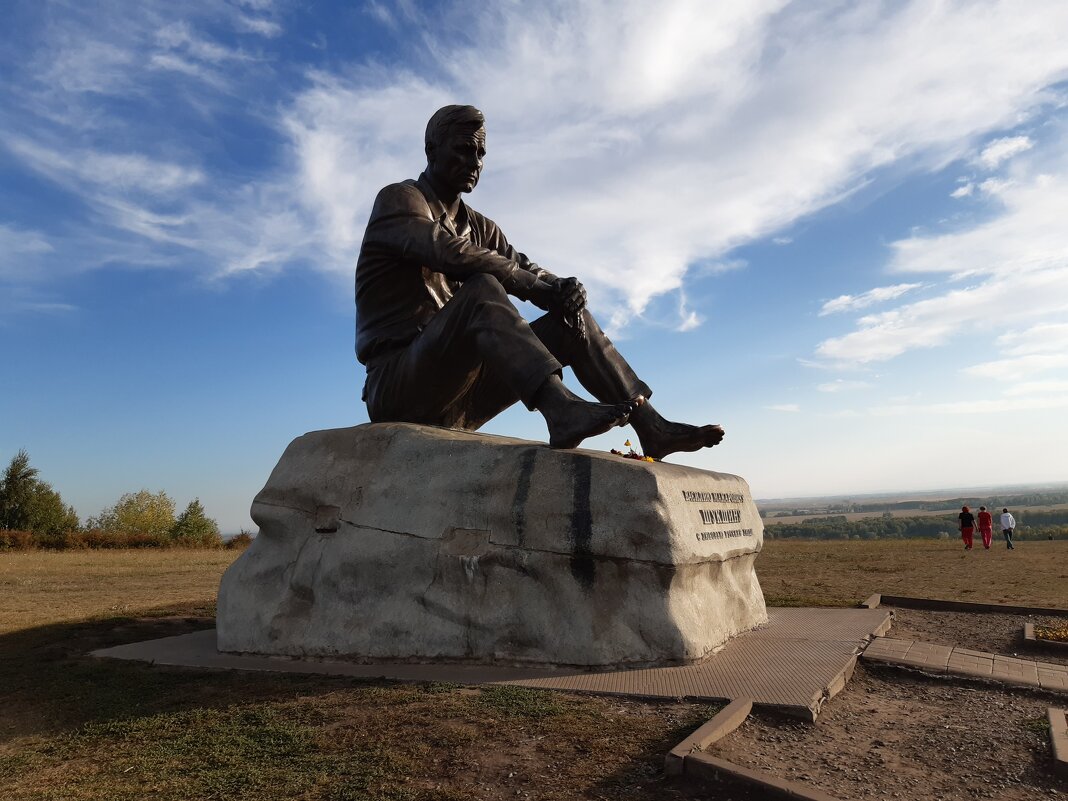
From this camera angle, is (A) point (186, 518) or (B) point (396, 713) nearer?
(B) point (396, 713)

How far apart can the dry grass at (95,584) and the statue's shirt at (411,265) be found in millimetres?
4552

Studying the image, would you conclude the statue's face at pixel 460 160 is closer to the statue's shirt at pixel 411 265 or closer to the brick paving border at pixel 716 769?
the statue's shirt at pixel 411 265

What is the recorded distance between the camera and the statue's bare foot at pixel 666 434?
5.79m

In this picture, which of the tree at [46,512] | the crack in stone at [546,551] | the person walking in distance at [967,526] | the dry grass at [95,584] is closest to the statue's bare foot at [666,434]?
the crack in stone at [546,551]

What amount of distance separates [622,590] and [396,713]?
5.01 feet

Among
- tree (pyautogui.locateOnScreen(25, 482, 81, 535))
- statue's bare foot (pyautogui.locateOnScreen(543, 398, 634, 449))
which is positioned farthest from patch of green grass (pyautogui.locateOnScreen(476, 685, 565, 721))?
tree (pyautogui.locateOnScreen(25, 482, 81, 535))

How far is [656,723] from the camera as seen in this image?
3436mm

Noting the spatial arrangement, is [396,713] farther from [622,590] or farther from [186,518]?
[186,518]

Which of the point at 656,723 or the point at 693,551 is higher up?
the point at 693,551

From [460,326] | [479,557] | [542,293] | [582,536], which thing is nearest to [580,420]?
[582,536]

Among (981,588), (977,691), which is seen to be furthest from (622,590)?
(981,588)

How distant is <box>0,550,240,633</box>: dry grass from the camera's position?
8.41 m

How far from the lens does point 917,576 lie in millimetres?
12719

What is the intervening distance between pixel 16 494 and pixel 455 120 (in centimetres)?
4254
